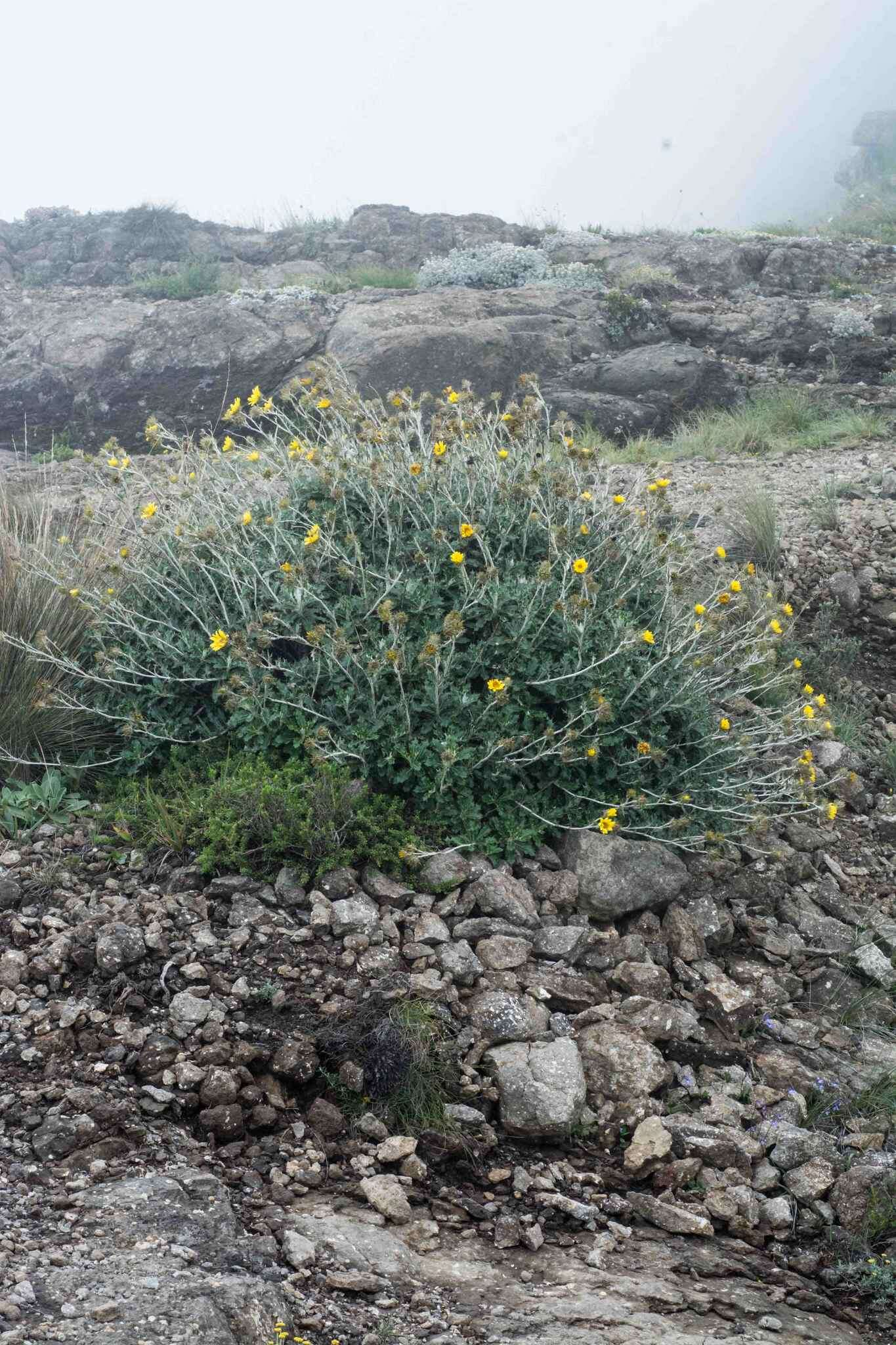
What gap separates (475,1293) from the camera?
2043mm

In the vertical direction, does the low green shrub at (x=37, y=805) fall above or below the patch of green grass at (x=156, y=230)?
below

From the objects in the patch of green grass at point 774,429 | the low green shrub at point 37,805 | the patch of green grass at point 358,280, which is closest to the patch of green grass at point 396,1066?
the low green shrub at point 37,805

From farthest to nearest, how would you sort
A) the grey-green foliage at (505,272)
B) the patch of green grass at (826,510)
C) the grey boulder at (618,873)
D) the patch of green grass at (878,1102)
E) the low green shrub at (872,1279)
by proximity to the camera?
the grey-green foliage at (505,272), the patch of green grass at (826,510), the grey boulder at (618,873), the patch of green grass at (878,1102), the low green shrub at (872,1279)

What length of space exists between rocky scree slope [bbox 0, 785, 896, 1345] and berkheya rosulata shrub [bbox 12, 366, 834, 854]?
→ 29 cm

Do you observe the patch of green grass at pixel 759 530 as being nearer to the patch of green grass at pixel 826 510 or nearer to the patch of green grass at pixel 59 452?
the patch of green grass at pixel 826 510

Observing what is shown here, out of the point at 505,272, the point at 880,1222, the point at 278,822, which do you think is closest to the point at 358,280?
the point at 505,272

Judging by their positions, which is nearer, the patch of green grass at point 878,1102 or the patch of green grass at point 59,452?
the patch of green grass at point 878,1102

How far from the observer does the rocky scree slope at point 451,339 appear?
29.8ft

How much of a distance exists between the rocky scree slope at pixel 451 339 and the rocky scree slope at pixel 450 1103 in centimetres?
603

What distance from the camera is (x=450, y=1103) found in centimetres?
264

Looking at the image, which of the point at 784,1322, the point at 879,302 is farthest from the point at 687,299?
the point at 784,1322

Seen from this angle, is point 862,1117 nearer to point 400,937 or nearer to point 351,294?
point 400,937

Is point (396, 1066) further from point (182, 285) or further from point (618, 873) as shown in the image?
point (182, 285)

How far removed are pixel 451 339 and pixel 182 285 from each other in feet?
12.4
